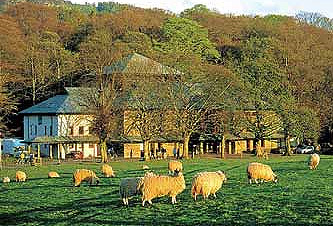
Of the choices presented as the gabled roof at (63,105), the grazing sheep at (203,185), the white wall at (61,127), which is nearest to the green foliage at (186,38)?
the gabled roof at (63,105)

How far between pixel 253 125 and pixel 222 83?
22.1ft

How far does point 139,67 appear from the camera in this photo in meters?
68.5

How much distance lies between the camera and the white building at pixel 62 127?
71675mm

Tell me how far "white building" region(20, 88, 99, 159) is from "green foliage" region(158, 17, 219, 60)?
2246 centimetres

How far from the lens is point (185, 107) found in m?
64.0

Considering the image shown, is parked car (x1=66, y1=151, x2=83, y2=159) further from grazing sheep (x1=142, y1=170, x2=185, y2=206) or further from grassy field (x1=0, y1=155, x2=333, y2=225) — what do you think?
grazing sheep (x1=142, y1=170, x2=185, y2=206)

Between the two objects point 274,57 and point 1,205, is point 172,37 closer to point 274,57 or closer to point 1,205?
point 274,57

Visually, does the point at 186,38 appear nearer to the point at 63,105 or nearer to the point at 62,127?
the point at 63,105

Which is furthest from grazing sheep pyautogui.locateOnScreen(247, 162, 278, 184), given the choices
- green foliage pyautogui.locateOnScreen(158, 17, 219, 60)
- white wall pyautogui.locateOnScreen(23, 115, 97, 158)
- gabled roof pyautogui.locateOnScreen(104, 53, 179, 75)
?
green foliage pyautogui.locateOnScreen(158, 17, 219, 60)

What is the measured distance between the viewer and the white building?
7168cm

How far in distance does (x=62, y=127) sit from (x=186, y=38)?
32.0 meters

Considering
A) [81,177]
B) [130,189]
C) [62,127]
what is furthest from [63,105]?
[130,189]

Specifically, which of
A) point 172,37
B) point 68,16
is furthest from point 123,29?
point 68,16

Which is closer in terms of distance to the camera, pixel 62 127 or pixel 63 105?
pixel 62 127
